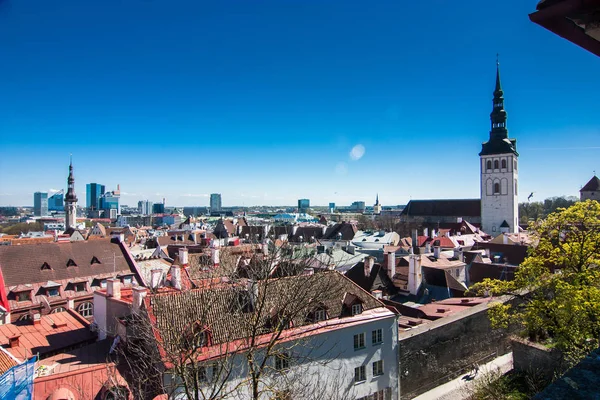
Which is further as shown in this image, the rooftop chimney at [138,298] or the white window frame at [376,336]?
the white window frame at [376,336]

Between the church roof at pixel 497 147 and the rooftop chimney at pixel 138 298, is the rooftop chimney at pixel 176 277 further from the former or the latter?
the church roof at pixel 497 147

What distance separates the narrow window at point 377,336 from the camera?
18094mm

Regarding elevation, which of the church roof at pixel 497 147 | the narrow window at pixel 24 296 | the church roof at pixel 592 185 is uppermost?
the church roof at pixel 497 147

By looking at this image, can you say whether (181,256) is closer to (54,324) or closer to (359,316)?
(54,324)

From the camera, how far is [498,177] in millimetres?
76938

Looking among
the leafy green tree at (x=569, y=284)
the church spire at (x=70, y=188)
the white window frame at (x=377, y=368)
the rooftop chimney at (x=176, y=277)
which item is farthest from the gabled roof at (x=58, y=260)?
the church spire at (x=70, y=188)

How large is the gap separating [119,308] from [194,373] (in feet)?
26.2

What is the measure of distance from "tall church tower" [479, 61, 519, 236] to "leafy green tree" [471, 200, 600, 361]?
64247 millimetres

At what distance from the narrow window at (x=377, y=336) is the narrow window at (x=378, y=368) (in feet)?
3.01

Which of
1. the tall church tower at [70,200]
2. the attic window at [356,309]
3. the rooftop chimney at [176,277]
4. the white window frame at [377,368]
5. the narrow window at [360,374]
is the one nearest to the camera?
the narrow window at [360,374]

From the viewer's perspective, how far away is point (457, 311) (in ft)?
76.5

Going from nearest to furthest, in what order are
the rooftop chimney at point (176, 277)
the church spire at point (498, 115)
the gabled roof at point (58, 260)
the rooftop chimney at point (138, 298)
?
the rooftop chimney at point (138, 298)
the rooftop chimney at point (176, 277)
the gabled roof at point (58, 260)
the church spire at point (498, 115)

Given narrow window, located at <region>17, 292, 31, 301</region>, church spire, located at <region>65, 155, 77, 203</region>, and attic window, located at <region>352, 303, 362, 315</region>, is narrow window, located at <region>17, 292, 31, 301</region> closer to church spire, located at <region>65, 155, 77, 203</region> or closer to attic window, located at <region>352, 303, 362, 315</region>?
attic window, located at <region>352, 303, 362, 315</region>

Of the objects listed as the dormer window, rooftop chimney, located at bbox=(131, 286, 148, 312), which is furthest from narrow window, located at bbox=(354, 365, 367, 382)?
the dormer window
